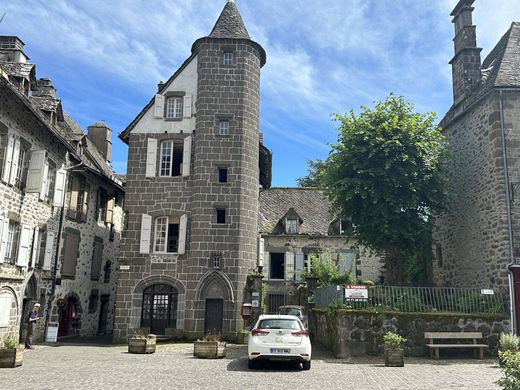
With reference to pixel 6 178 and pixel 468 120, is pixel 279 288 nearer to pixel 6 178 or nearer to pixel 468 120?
pixel 468 120

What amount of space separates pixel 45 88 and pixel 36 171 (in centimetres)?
898

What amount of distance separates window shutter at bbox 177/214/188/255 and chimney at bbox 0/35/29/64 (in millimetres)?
9440

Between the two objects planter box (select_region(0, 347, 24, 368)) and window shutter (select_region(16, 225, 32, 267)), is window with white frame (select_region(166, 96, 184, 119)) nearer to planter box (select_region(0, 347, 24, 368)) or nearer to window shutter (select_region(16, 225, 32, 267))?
window shutter (select_region(16, 225, 32, 267))

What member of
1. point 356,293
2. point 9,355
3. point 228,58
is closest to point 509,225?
point 356,293

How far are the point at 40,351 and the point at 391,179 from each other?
564 inches

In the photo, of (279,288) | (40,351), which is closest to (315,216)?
(279,288)

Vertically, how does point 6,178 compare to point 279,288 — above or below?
above

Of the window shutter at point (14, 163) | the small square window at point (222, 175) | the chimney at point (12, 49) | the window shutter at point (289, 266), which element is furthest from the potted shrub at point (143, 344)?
the window shutter at point (289, 266)

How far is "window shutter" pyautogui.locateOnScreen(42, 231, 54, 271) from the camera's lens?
19355 millimetres

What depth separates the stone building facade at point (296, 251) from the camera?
1143 inches

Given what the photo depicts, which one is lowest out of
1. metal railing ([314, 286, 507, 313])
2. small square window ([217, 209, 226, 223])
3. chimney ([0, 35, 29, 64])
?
metal railing ([314, 286, 507, 313])

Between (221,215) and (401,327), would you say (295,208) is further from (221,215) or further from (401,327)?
(401,327)

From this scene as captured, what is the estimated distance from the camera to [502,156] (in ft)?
58.9

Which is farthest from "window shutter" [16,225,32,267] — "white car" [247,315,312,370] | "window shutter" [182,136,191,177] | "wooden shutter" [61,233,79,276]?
"white car" [247,315,312,370]
